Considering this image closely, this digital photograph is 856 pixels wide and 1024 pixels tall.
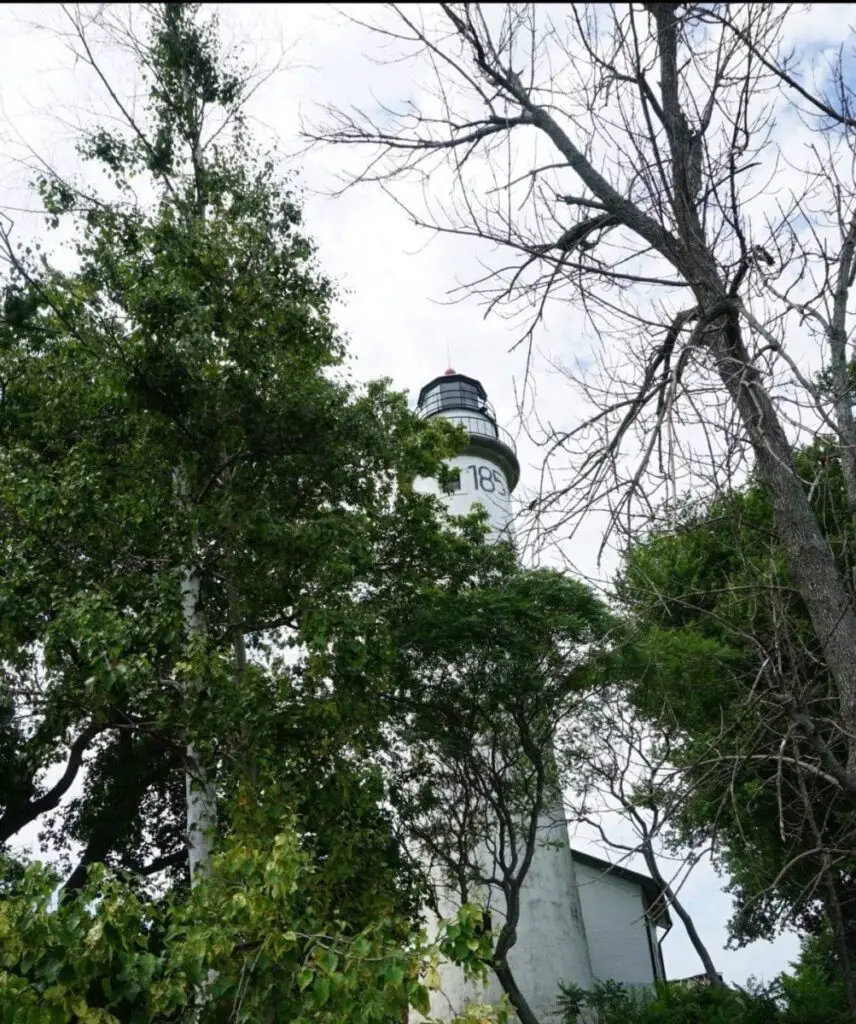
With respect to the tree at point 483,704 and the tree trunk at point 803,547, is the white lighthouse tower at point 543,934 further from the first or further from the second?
the tree trunk at point 803,547

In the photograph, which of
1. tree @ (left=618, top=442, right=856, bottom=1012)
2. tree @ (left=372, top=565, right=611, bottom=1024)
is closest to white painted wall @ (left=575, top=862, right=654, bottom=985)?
tree @ (left=618, top=442, right=856, bottom=1012)

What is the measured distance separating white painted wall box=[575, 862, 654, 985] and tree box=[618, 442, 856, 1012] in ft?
15.1

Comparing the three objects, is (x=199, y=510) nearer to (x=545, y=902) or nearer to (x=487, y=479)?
(x=545, y=902)

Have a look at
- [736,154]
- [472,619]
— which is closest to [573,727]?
[472,619]

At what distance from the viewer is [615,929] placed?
22.9m

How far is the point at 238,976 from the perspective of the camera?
518 cm

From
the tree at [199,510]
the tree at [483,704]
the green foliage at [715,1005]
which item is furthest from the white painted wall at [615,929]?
the tree at [199,510]

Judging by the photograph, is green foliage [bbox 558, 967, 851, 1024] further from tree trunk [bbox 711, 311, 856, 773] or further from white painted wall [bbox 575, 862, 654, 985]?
tree trunk [bbox 711, 311, 856, 773]

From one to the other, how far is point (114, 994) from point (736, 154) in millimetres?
4783

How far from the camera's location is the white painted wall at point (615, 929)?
882 inches

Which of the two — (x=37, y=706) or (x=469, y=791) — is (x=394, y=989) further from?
(x=469, y=791)

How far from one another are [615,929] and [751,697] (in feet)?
65.1

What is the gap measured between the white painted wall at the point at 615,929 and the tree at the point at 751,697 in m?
4.60

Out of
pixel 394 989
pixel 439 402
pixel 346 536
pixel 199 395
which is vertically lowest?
pixel 394 989
